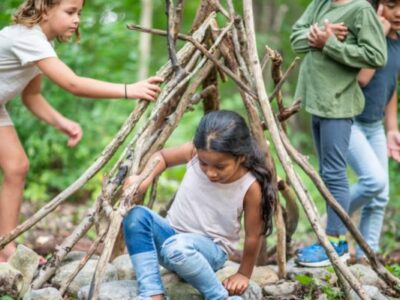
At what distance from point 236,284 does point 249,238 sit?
0.24 metres

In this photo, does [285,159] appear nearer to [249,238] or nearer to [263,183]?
[263,183]

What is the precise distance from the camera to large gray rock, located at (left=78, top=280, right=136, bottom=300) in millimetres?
3012

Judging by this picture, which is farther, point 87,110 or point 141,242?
point 87,110

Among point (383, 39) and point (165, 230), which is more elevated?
point (383, 39)

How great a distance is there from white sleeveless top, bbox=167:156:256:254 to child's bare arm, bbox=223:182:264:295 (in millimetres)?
40

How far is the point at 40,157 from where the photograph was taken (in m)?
7.24

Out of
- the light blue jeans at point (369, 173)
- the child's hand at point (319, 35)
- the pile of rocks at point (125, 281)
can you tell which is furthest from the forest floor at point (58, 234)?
the child's hand at point (319, 35)

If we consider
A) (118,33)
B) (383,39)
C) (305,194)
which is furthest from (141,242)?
(118,33)

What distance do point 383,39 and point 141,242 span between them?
1.78 metres

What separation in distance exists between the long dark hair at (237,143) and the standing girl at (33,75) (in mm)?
508

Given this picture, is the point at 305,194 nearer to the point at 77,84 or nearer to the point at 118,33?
the point at 77,84

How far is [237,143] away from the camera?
295 cm

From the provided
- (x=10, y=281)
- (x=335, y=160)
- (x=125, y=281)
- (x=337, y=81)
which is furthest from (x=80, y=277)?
(x=337, y=81)

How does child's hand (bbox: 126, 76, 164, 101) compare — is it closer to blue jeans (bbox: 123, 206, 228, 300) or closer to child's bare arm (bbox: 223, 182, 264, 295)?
blue jeans (bbox: 123, 206, 228, 300)
